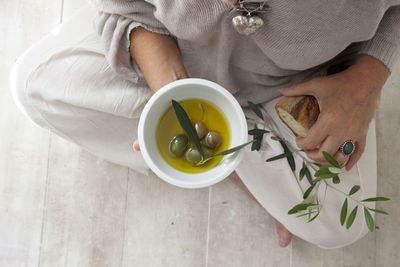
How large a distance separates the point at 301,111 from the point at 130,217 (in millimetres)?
654

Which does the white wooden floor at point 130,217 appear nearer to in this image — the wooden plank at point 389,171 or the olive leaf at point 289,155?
Answer: the wooden plank at point 389,171

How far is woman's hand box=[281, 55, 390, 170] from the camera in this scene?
61cm

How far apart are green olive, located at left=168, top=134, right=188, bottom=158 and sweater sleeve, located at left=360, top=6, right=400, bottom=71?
408mm

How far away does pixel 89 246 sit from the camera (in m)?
1.03

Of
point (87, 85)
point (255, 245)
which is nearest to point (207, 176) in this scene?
point (87, 85)

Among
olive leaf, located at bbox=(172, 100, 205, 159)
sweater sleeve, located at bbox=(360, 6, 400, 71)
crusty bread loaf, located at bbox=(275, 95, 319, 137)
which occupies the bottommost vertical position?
crusty bread loaf, located at bbox=(275, 95, 319, 137)

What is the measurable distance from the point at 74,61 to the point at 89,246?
0.59 meters

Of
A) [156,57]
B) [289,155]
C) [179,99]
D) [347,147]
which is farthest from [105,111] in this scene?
[347,147]

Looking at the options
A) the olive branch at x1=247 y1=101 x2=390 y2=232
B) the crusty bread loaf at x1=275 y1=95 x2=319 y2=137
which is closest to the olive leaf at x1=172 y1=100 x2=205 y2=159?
the olive branch at x1=247 y1=101 x2=390 y2=232

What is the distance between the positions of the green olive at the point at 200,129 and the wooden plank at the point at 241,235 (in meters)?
0.56

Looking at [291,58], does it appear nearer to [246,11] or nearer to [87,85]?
[246,11]

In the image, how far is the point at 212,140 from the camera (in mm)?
492

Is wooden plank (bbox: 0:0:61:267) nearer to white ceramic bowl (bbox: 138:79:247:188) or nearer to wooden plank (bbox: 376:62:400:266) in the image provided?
white ceramic bowl (bbox: 138:79:247:188)

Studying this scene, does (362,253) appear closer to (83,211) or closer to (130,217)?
(130,217)
